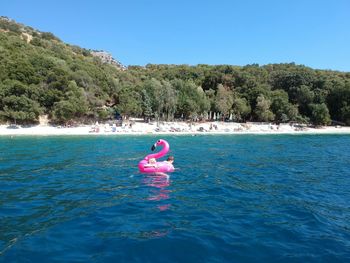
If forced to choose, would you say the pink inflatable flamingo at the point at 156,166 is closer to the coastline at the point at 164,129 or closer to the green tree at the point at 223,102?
the coastline at the point at 164,129

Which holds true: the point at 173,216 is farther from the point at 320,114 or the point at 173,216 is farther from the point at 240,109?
the point at 320,114

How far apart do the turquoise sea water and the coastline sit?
135 feet

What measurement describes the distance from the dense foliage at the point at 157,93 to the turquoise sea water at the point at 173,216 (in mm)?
49964

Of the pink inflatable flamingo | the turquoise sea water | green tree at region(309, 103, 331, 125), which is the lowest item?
the turquoise sea water

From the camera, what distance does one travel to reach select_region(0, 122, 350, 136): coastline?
58062 millimetres

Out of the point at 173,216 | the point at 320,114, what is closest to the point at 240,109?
the point at 320,114

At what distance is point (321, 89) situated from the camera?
318ft

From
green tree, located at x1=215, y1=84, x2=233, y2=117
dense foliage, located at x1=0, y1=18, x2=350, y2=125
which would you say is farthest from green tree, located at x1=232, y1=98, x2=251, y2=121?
green tree, located at x1=215, y1=84, x2=233, y2=117

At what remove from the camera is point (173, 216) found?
10469 millimetres

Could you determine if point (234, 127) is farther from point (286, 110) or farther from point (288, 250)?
point (288, 250)

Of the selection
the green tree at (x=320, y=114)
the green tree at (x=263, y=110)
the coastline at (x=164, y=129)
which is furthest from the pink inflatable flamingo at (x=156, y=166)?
the green tree at (x=320, y=114)

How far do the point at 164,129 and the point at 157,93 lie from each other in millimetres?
14719

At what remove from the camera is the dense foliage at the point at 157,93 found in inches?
2564

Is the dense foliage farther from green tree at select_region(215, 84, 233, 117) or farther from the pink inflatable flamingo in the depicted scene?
the pink inflatable flamingo
